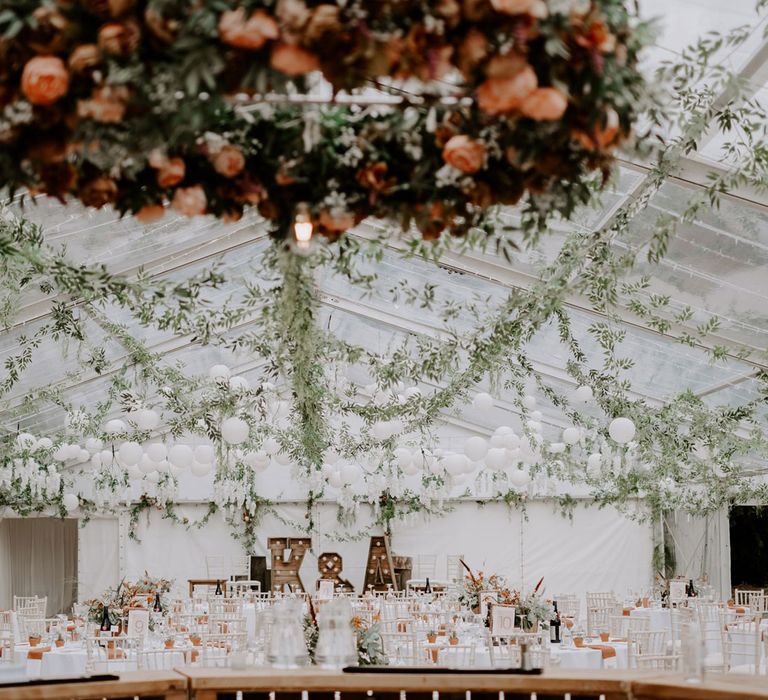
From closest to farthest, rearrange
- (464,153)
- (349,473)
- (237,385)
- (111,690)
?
1. (464,153)
2. (111,690)
3. (237,385)
4. (349,473)

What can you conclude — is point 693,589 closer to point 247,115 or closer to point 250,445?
point 250,445

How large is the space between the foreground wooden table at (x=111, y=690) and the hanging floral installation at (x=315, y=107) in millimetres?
1821

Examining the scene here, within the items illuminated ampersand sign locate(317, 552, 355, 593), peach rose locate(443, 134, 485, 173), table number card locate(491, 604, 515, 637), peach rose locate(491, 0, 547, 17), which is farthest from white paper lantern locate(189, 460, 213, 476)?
peach rose locate(491, 0, 547, 17)

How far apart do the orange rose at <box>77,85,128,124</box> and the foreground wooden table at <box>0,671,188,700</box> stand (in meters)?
2.24

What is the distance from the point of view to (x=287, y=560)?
62.4 feet

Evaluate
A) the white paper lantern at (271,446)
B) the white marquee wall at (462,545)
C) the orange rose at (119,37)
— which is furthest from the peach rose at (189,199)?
the white marquee wall at (462,545)

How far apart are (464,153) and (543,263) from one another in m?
5.43

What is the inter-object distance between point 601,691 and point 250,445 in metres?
10.4

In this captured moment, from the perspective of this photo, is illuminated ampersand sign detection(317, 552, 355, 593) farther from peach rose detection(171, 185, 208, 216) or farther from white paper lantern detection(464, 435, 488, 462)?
peach rose detection(171, 185, 208, 216)

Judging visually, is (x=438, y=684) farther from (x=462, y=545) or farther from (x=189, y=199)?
(x=462, y=545)

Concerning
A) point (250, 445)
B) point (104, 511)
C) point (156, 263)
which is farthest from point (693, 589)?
point (104, 511)

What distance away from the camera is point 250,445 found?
45.2 feet

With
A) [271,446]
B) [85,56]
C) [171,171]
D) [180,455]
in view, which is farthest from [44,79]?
[271,446]

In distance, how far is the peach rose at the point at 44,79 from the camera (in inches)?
91.5
